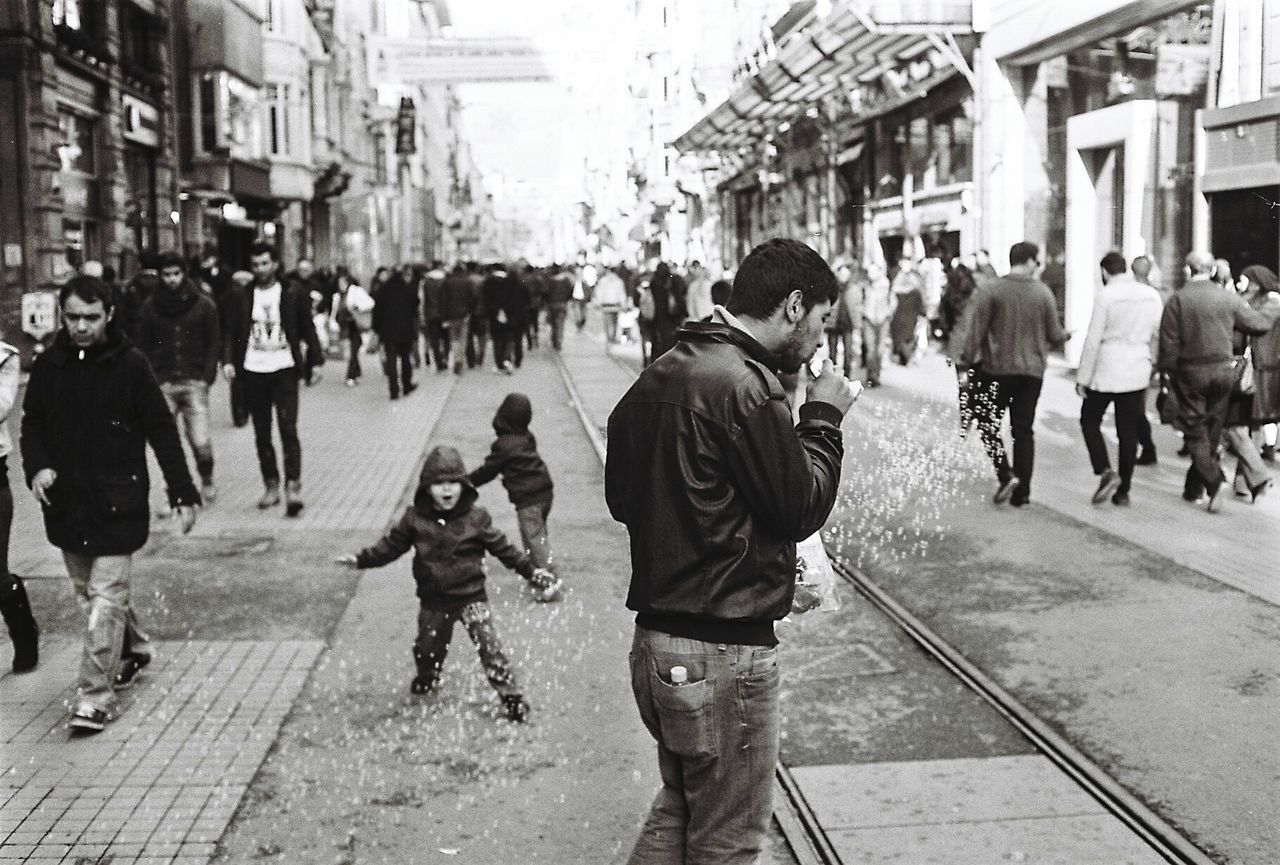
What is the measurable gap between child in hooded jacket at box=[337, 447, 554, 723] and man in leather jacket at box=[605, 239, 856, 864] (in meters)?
2.94

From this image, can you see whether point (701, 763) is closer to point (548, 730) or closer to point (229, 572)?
point (548, 730)

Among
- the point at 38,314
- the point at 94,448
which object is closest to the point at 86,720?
the point at 94,448

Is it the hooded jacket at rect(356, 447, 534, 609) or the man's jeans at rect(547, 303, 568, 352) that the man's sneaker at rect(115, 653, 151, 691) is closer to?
the hooded jacket at rect(356, 447, 534, 609)

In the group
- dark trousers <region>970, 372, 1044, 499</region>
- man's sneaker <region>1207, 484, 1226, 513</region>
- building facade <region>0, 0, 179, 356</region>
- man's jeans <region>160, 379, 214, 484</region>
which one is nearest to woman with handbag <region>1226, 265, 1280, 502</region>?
man's sneaker <region>1207, 484, 1226, 513</region>

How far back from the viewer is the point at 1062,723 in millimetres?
6086

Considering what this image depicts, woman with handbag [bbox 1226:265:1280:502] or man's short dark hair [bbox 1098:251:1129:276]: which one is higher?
man's short dark hair [bbox 1098:251:1129:276]

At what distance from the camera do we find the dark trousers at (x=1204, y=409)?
10820 millimetres

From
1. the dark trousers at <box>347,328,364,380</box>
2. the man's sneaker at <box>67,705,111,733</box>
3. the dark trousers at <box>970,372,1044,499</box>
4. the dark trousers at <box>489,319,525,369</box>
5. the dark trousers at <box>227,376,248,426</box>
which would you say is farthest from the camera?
the dark trousers at <box>489,319,525,369</box>

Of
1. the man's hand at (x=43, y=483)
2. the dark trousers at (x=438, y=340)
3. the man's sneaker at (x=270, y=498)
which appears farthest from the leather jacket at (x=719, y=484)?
the dark trousers at (x=438, y=340)

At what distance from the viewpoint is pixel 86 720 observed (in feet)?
19.8

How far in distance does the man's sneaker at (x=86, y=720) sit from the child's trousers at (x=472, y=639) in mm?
1182

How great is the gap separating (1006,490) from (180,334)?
18.9 feet

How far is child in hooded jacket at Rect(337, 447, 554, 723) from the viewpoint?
6.41 m

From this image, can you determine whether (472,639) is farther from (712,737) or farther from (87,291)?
(712,737)
